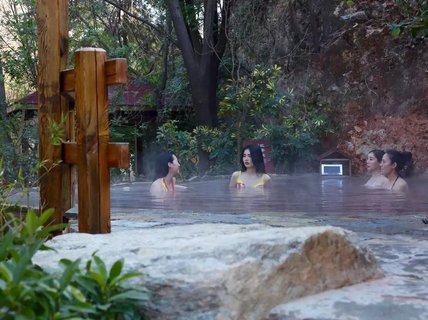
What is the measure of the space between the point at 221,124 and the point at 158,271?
10761mm

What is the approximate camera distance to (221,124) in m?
12.7

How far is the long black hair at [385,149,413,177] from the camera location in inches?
355

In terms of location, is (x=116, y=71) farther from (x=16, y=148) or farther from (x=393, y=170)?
(x=393, y=170)

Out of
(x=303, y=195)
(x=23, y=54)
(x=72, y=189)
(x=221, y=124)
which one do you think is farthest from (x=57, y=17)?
(x=221, y=124)

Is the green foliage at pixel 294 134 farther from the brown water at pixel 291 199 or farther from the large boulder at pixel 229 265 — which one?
the large boulder at pixel 229 265

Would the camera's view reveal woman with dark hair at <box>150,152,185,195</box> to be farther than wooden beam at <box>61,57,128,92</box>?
Yes

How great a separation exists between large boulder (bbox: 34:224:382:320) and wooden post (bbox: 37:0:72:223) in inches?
47.5

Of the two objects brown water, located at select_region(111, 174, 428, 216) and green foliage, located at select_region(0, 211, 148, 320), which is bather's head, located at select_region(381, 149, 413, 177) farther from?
green foliage, located at select_region(0, 211, 148, 320)

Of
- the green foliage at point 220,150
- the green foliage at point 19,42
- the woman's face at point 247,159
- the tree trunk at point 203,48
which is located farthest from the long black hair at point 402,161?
the green foliage at point 19,42

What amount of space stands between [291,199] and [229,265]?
5230 mm

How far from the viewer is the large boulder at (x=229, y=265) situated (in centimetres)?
191

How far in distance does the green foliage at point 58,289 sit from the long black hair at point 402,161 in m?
7.55

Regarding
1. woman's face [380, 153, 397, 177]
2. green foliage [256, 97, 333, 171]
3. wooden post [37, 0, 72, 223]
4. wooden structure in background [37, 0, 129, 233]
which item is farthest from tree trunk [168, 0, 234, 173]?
wooden structure in background [37, 0, 129, 233]

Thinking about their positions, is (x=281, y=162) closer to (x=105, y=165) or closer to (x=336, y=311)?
(x=105, y=165)
